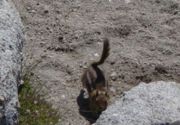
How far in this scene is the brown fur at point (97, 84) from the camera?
6645 millimetres

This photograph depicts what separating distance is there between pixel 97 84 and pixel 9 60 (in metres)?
1.65

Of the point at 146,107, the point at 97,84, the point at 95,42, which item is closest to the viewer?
the point at 146,107

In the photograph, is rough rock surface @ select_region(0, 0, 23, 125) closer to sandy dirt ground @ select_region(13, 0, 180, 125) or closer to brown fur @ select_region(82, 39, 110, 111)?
sandy dirt ground @ select_region(13, 0, 180, 125)

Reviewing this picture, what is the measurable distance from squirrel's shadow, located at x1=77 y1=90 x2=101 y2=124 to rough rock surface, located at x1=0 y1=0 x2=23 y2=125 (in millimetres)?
1105

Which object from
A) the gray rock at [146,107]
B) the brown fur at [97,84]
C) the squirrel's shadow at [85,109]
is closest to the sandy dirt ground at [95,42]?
the squirrel's shadow at [85,109]

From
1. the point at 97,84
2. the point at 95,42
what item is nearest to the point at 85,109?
the point at 97,84

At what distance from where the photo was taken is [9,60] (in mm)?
5367

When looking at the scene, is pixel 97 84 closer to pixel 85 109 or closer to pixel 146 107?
pixel 85 109

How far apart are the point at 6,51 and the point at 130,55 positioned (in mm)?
2313

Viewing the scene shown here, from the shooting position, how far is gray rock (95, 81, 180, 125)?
16.9 feet

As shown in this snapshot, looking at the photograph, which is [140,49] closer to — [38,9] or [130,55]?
[130,55]

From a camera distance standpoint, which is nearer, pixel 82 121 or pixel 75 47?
pixel 82 121

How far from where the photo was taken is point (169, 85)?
5660mm

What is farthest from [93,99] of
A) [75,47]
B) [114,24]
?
[114,24]
